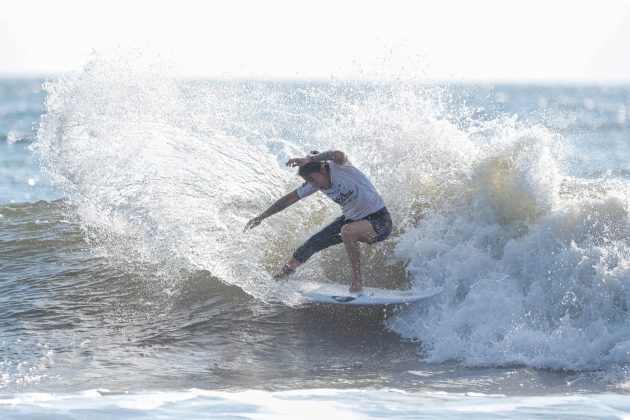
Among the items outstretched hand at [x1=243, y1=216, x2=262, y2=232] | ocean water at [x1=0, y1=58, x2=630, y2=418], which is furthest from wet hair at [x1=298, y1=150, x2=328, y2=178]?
ocean water at [x1=0, y1=58, x2=630, y2=418]

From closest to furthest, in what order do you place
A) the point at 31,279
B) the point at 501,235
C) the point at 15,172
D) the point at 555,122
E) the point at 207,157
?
the point at 501,235 < the point at 31,279 < the point at 207,157 < the point at 15,172 < the point at 555,122

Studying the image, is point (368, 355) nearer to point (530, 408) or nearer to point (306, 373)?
point (306, 373)

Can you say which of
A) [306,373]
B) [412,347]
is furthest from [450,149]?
[306,373]

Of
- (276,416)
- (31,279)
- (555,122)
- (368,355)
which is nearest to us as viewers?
(276,416)

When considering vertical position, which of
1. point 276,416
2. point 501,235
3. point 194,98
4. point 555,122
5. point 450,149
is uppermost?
point 555,122

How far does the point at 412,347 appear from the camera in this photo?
8109 mm

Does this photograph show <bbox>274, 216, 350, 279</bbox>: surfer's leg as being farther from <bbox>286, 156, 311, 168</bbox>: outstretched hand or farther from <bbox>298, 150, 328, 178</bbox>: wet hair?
<bbox>286, 156, 311, 168</bbox>: outstretched hand

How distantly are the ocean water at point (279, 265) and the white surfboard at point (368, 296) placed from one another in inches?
6.2

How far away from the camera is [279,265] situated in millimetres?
10008

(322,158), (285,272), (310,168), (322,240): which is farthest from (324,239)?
(322,158)

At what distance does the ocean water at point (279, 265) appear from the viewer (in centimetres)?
668

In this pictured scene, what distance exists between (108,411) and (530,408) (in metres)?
3.00

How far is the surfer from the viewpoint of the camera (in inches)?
325

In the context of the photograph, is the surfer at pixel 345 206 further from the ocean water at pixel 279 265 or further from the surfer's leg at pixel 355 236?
the ocean water at pixel 279 265
